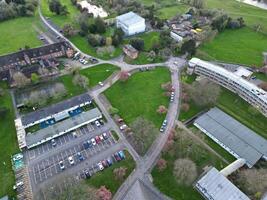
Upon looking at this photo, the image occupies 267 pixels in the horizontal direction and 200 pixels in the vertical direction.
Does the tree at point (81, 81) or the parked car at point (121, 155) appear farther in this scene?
the tree at point (81, 81)

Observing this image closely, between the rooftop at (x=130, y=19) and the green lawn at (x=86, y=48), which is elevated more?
the rooftop at (x=130, y=19)

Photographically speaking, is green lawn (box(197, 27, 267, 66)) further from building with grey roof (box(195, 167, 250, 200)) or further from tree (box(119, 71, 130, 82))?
building with grey roof (box(195, 167, 250, 200))

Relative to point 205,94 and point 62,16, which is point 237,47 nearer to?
point 205,94

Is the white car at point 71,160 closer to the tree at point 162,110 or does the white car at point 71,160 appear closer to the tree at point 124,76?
the tree at point 162,110

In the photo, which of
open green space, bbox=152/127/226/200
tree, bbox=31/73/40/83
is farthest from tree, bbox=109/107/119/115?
tree, bbox=31/73/40/83

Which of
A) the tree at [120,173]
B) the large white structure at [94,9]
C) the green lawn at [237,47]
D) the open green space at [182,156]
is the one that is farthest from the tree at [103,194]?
the large white structure at [94,9]

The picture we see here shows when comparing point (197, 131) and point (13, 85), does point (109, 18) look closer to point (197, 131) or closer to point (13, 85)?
point (13, 85)

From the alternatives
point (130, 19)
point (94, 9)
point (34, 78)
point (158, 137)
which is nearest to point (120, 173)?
point (158, 137)

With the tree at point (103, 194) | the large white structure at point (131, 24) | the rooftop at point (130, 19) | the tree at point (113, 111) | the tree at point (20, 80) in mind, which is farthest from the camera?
the rooftop at point (130, 19)

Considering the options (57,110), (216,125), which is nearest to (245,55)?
(216,125)
